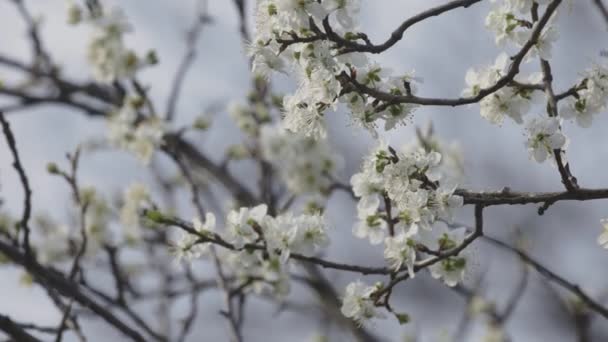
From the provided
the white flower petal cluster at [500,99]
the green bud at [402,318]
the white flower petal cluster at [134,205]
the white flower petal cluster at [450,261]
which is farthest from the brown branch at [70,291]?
the white flower petal cluster at [134,205]

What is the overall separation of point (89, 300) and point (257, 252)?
1.55 ft

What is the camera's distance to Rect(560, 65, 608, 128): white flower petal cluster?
1.99 metres

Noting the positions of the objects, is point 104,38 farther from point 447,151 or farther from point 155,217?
point 155,217

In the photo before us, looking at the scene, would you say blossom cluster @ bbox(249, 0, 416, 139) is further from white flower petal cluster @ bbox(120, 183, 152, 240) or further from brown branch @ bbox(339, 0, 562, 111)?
white flower petal cluster @ bbox(120, 183, 152, 240)

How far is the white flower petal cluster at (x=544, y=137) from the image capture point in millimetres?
1889

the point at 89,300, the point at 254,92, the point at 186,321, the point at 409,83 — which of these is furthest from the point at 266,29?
the point at 254,92

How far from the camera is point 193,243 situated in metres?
2.27

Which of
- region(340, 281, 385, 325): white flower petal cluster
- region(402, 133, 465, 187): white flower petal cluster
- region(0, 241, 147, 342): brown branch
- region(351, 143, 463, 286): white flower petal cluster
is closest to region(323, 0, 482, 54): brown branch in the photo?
region(351, 143, 463, 286): white flower petal cluster

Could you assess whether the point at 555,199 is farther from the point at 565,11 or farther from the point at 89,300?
the point at 89,300

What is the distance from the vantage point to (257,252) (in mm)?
2324

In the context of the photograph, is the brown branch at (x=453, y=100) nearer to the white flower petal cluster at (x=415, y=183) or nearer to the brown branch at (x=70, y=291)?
the white flower petal cluster at (x=415, y=183)

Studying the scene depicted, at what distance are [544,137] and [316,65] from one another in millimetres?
569

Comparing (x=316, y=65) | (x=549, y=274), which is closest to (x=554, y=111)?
(x=549, y=274)

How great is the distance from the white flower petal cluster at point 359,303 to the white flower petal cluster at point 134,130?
7.01ft
